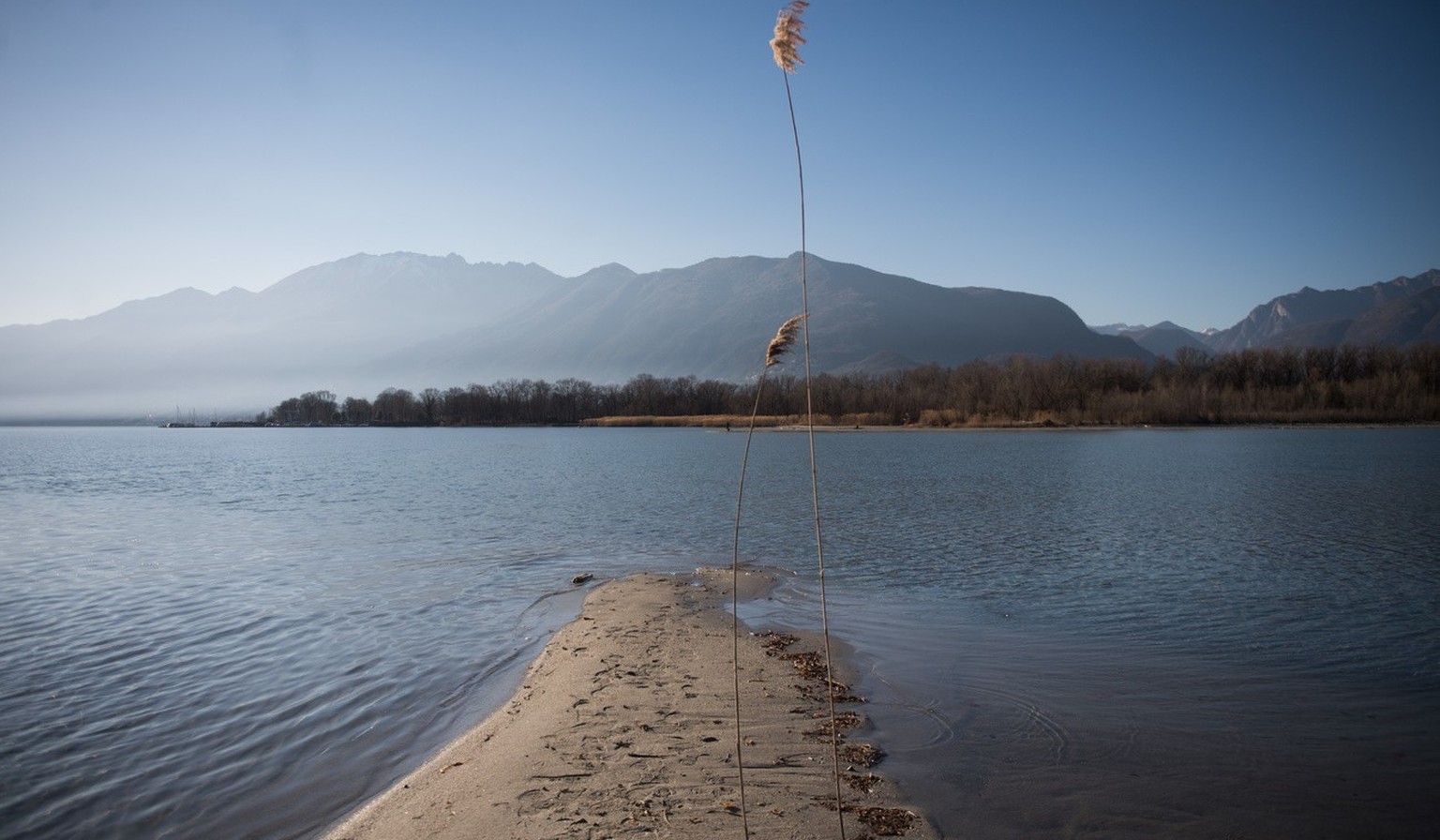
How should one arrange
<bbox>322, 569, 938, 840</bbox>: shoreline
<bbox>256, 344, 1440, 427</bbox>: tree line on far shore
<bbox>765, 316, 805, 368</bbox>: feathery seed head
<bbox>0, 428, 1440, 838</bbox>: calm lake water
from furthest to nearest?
1. <bbox>256, 344, 1440, 427</bbox>: tree line on far shore
2. <bbox>0, 428, 1440, 838</bbox>: calm lake water
3. <bbox>322, 569, 938, 840</bbox>: shoreline
4. <bbox>765, 316, 805, 368</bbox>: feathery seed head

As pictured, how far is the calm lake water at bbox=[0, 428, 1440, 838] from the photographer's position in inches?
262

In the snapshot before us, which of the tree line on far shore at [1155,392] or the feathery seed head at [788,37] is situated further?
the tree line on far shore at [1155,392]

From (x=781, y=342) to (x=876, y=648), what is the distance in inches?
316

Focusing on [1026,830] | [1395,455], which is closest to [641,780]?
[1026,830]

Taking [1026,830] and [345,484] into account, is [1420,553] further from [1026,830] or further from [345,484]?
[345,484]

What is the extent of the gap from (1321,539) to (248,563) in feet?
89.1

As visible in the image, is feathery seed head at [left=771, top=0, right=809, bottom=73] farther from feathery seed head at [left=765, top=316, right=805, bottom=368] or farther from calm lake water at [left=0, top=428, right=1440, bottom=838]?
calm lake water at [left=0, top=428, right=1440, bottom=838]

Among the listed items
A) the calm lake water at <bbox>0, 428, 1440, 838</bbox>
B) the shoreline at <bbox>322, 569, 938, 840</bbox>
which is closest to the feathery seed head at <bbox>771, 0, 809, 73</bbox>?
the shoreline at <bbox>322, 569, 938, 840</bbox>

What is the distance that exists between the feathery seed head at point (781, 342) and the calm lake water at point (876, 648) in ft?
13.3

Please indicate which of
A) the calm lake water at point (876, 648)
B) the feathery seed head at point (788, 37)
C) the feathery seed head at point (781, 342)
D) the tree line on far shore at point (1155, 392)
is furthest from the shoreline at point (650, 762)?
the tree line on far shore at point (1155, 392)

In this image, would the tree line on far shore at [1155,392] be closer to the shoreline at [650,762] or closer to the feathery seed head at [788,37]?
the shoreline at [650,762]

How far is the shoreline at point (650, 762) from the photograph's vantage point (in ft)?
18.6

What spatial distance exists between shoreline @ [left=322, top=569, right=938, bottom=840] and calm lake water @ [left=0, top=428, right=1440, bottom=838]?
0.50 metres

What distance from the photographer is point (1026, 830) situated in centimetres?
590
